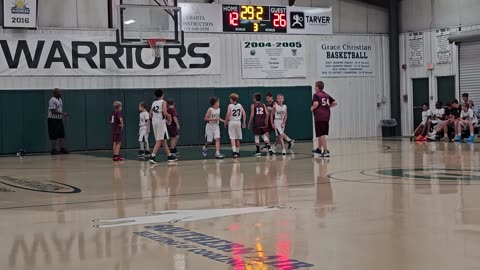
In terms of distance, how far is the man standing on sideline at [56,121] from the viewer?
2402 centimetres

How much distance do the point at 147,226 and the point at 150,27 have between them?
1738cm

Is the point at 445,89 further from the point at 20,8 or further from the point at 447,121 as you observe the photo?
the point at 20,8

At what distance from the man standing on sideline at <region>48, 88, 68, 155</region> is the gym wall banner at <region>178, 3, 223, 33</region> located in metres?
5.74

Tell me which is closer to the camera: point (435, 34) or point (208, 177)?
point (208, 177)

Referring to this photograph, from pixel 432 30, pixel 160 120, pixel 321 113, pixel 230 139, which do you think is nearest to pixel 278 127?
pixel 230 139

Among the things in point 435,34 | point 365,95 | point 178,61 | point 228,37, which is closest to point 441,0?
point 435,34

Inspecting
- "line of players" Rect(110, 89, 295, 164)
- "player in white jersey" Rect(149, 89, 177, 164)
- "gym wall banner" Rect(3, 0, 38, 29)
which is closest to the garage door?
"line of players" Rect(110, 89, 295, 164)

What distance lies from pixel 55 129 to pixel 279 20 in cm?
1003

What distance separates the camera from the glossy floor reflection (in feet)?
20.7

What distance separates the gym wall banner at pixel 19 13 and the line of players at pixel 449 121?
14406 millimetres

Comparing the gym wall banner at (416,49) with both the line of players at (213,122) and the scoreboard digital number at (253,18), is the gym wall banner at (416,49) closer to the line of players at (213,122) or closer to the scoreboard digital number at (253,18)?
the scoreboard digital number at (253,18)

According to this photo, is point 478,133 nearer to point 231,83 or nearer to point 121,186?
point 231,83

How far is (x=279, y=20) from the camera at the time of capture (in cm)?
2872

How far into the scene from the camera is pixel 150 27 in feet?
81.4
